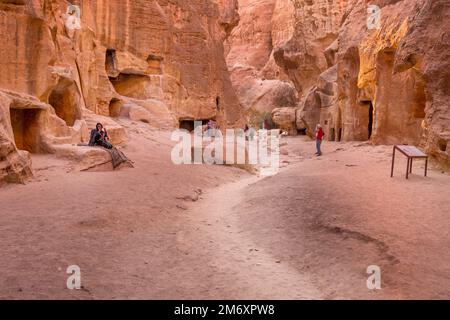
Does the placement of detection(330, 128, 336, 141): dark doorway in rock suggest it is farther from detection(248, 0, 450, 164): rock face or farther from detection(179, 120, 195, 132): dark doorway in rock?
detection(179, 120, 195, 132): dark doorway in rock

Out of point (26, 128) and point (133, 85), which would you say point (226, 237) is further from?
point (133, 85)

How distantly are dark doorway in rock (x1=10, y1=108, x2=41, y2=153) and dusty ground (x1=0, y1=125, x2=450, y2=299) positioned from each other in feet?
4.92

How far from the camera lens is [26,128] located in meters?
10.8

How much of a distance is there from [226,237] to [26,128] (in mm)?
7361

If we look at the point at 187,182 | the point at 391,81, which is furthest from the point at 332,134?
the point at 187,182

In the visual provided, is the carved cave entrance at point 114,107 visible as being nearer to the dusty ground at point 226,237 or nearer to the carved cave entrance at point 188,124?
the carved cave entrance at point 188,124

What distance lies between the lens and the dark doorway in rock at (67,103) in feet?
43.0

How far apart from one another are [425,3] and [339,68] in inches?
400

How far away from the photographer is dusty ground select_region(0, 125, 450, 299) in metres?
4.10

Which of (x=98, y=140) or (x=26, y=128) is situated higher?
(x=26, y=128)

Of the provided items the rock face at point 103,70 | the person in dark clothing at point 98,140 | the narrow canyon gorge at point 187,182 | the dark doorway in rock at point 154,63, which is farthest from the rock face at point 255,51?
the person in dark clothing at point 98,140

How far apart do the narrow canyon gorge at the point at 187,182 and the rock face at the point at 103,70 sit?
0.21 ft
